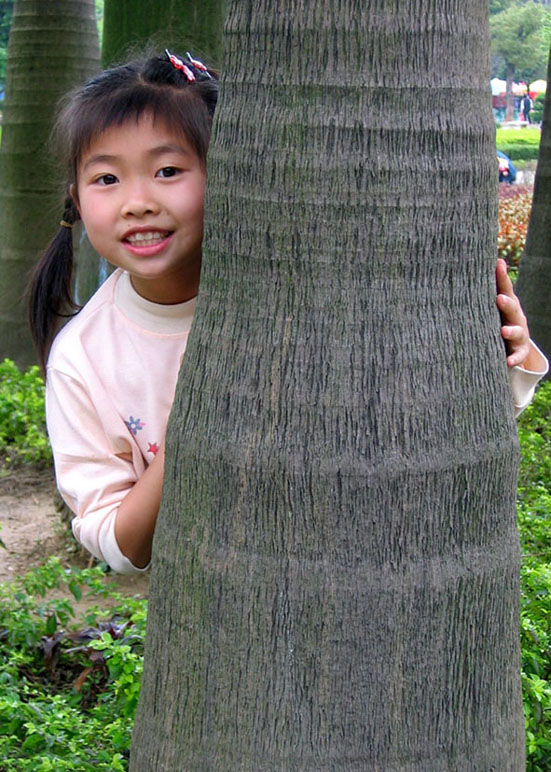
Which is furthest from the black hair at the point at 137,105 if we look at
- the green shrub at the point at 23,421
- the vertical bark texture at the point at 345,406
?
the green shrub at the point at 23,421

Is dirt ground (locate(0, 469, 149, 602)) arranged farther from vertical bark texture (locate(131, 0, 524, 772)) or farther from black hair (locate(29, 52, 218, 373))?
vertical bark texture (locate(131, 0, 524, 772))

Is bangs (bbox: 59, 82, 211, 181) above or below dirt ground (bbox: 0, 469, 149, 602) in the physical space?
above

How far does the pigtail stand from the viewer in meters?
2.51

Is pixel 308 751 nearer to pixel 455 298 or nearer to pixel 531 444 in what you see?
pixel 455 298

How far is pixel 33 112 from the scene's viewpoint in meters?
7.65

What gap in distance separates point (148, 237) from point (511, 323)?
0.70 meters

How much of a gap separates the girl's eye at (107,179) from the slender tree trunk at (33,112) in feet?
17.2

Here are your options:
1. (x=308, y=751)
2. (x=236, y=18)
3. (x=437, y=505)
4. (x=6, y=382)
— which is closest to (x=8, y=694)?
(x=308, y=751)

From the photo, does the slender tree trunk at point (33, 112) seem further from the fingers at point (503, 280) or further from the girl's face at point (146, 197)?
the fingers at point (503, 280)

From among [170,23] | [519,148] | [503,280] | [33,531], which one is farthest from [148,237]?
[519,148]

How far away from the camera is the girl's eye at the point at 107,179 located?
7.00 feet

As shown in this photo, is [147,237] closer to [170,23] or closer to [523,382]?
[523,382]

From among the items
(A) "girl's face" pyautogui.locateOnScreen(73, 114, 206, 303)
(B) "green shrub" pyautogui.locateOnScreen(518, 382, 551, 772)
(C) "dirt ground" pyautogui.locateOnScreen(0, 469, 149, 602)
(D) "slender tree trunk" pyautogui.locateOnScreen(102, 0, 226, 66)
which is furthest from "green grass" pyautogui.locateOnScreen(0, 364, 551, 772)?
(D) "slender tree trunk" pyautogui.locateOnScreen(102, 0, 226, 66)

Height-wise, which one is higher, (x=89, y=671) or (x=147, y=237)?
(x=147, y=237)
